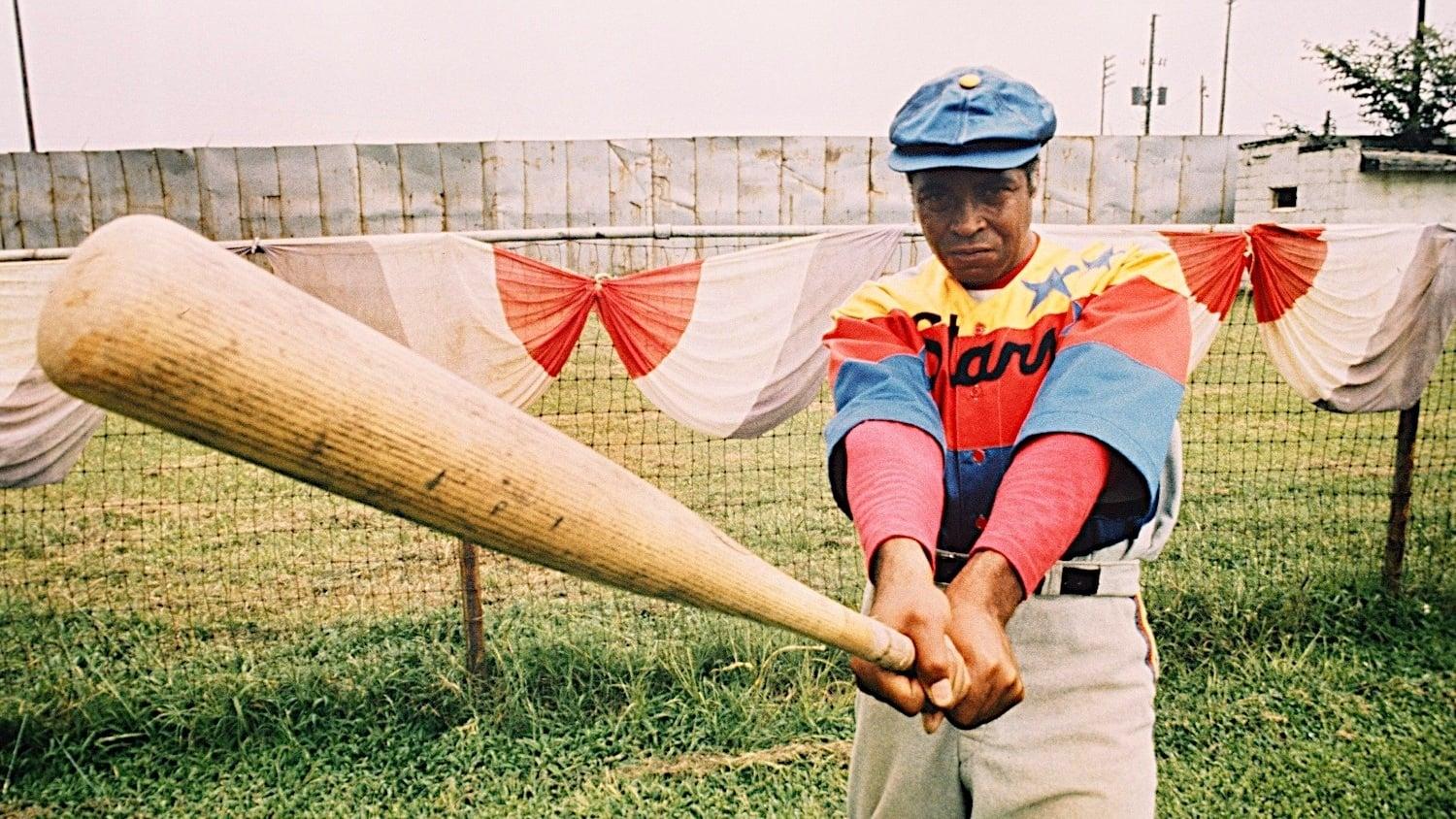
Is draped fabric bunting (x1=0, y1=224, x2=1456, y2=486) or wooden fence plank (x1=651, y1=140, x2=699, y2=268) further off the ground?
wooden fence plank (x1=651, y1=140, x2=699, y2=268)

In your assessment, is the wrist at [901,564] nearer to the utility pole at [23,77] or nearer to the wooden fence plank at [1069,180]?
the wooden fence plank at [1069,180]

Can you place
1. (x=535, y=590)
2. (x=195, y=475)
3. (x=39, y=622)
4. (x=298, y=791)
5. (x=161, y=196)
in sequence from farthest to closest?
(x=161, y=196)
(x=195, y=475)
(x=535, y=590)
(x=39, y=622)
(x=298, y=791)

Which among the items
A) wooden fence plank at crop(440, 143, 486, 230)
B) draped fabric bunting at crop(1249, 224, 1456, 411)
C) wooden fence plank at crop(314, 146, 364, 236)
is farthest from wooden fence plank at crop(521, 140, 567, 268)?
draped fabric bunting at crop(1249, 224, 1456, 411)

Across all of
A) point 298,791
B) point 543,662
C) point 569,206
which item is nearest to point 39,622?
point 298,791

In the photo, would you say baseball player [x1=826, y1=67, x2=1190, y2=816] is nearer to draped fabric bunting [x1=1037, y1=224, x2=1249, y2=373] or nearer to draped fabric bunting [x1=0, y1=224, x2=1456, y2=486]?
draped fabric bunting [x1=0, y1=224, x2=1456, y2=486]

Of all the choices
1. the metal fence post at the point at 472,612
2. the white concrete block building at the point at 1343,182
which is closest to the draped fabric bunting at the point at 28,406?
the metal fence post at the point at 472,612

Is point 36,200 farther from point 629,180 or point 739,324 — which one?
point 739,324

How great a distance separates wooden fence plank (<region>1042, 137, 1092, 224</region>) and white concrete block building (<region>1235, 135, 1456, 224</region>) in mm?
3398

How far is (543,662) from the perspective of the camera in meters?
3.93

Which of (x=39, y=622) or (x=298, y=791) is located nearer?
(x=298, y=791)

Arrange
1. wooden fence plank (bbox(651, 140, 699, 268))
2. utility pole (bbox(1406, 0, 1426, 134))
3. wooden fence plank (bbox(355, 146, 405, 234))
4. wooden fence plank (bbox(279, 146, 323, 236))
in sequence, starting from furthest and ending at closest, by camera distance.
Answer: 1. utility pole (bbox(1406, 0, 1426, 134))
2. wooden fence plank (bbox(651, 140, 699, 268))
3. wooden fence plank (bbox(355, 146, 405, 234))
4. wooden fence plank (bbox(279, 146, 323, 236))

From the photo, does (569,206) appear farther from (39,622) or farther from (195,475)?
(39,622)

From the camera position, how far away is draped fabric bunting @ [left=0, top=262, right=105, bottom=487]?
3480mm

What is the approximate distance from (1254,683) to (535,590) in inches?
136
